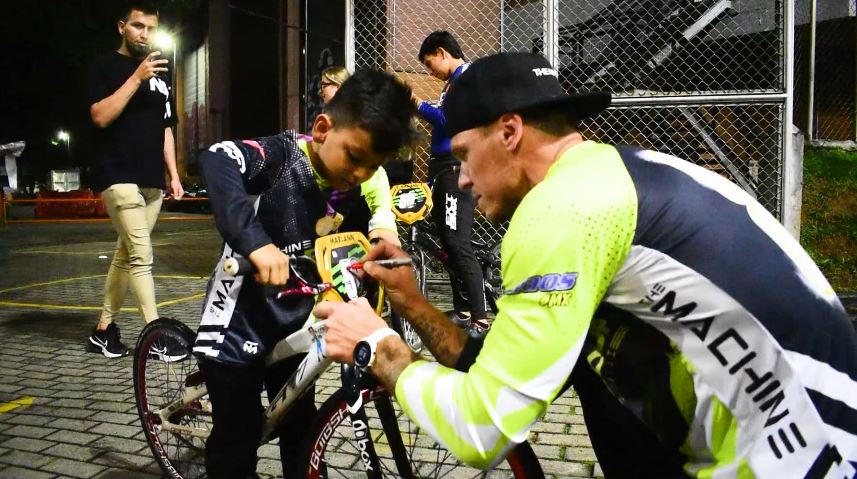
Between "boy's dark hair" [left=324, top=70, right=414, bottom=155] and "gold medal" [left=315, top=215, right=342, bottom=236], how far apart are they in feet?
1.17

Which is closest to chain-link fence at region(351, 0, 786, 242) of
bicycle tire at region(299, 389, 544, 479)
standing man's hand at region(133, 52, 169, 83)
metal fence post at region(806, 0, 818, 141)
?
metal fence post at region(806, 0, 818, 141)

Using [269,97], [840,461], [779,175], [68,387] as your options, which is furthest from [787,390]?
[269,97]

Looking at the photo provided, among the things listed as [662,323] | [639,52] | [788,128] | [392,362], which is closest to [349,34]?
[788,128]

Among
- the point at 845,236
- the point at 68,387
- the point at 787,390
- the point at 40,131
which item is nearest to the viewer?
the point at 787,390

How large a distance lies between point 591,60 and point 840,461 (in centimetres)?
881

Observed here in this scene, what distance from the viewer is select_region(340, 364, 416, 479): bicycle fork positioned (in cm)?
185

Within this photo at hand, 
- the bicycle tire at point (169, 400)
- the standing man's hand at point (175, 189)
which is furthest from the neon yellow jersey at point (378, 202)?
the standing man's hand at point (175, 189)

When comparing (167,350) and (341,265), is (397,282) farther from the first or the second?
(167,350)

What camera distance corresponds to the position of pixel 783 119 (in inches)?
233

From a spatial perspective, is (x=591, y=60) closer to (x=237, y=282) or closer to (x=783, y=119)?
(x=783, y=119)

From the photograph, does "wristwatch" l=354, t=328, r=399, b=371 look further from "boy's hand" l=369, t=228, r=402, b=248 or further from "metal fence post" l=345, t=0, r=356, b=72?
"metal fence post" l=345, t=0, r=356, b=72

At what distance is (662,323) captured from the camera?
1.35m

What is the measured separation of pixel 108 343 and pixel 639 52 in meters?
7.76

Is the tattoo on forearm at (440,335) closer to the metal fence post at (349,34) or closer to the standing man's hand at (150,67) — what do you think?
the standing man's hand at (150,67)
